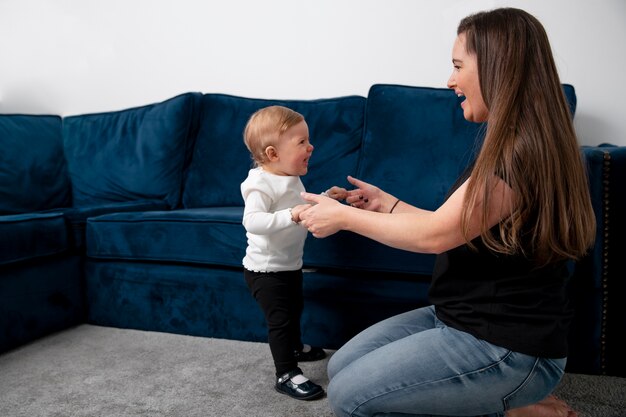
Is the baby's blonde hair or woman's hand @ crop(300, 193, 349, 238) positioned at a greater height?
the baby's blonde hair

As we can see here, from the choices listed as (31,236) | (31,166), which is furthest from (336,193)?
(31,166)

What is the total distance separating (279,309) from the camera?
61.0 inches

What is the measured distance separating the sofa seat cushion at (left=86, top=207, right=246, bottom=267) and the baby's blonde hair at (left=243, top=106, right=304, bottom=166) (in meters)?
0.35

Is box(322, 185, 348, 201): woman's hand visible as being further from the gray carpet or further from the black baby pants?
the gray carpet

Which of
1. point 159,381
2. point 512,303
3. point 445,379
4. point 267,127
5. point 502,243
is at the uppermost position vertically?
point 267,127

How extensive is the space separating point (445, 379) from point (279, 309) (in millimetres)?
645

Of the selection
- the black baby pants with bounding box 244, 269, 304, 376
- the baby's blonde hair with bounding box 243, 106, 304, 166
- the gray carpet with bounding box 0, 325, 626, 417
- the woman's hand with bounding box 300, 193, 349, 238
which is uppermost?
the baby's blonde hair with bounding box 243, 106, 304, 166

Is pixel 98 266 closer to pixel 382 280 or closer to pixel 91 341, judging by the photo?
pixel 91 341

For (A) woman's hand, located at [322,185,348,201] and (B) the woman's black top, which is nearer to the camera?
(B) the woman's black top

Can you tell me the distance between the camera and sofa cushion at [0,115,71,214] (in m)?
2.53

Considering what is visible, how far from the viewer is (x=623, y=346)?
1.57m

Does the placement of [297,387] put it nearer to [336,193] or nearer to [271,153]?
[336,193]

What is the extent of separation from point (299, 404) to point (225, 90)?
74.5 inches

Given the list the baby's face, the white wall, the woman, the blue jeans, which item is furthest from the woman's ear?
the white wall
